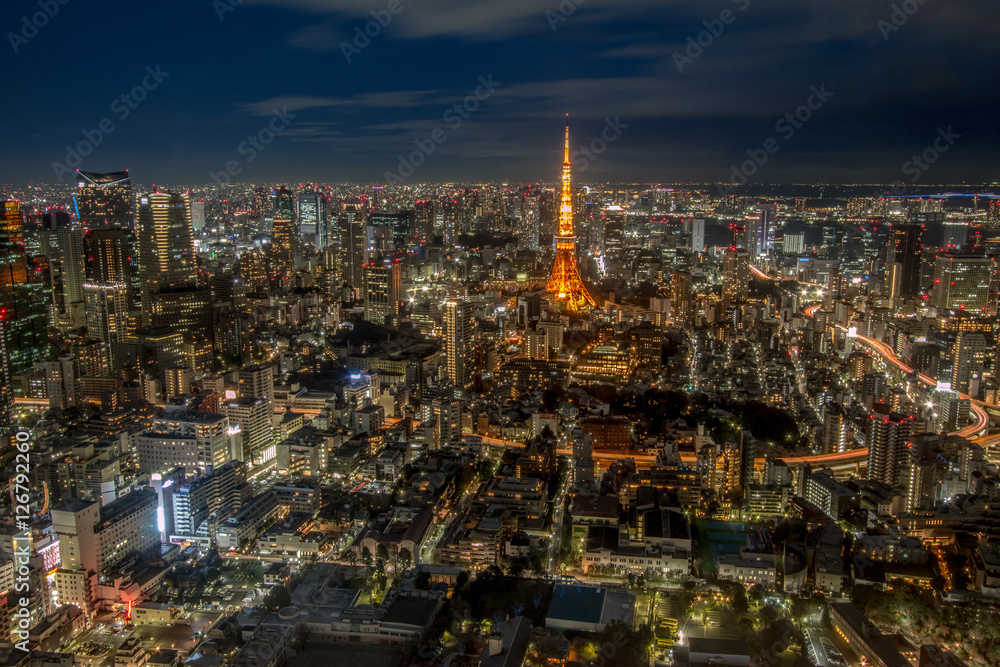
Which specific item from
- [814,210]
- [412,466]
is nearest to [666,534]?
[412,466]

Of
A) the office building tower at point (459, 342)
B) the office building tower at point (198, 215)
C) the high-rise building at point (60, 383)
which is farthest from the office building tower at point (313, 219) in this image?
the high-rise building at point (60, 383)

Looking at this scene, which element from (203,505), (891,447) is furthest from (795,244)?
(203,505)

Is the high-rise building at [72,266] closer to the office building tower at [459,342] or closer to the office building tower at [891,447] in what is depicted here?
the office building tower at [459,342]

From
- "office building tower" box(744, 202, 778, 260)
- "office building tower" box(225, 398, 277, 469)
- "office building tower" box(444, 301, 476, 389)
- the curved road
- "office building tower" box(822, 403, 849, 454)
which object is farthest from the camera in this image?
"office building tower" box(744, 202, 778, 260)

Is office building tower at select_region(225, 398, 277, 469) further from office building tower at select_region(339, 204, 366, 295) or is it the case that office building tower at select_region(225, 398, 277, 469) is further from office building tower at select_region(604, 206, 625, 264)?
office building tower at select_region(604, 206, 625, 264)

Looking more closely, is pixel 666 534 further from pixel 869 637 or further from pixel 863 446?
pixel 863 446

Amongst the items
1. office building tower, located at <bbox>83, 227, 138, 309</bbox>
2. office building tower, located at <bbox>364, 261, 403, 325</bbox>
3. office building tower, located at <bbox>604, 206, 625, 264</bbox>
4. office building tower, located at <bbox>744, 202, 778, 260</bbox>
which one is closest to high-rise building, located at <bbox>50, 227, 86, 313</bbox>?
office building tower, located at <bbox>83, 227, 138, 309</bbox>
